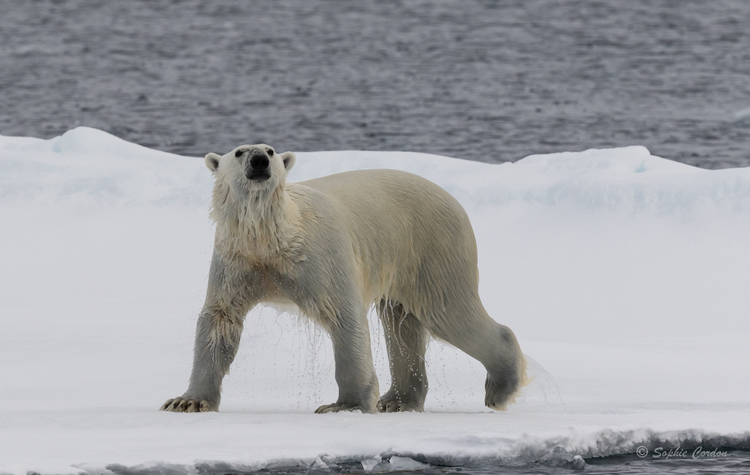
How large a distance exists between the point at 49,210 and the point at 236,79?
1880 centimetres

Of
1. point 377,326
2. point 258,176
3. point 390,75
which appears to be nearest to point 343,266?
point 258,176

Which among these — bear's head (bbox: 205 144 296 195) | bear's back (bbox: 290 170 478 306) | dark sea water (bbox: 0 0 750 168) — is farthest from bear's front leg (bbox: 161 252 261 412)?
dark sea water (bbox: 0 0 750 168)

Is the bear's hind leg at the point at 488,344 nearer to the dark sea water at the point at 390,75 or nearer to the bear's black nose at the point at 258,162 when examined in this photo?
the bear's black nose at the point at 258,162

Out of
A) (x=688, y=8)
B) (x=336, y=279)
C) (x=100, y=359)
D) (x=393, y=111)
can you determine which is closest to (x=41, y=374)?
(x=100, y=359)

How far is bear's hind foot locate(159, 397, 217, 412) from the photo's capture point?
471 cm

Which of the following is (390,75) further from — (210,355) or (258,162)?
Result: (258,162)

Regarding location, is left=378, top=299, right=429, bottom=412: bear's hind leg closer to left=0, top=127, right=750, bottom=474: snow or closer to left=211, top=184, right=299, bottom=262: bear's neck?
left=0, top=127, right=750, bottom=474: snow

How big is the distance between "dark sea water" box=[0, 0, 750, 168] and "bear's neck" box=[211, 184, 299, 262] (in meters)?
15.2

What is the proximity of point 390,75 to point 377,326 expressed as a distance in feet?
77.0

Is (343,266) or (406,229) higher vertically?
(406,229)

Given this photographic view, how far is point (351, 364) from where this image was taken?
188 inches

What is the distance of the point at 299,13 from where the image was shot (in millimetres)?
39000

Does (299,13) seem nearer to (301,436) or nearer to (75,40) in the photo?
(75,40)

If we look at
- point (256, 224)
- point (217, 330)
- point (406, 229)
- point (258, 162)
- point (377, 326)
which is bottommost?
point (217, 330)
